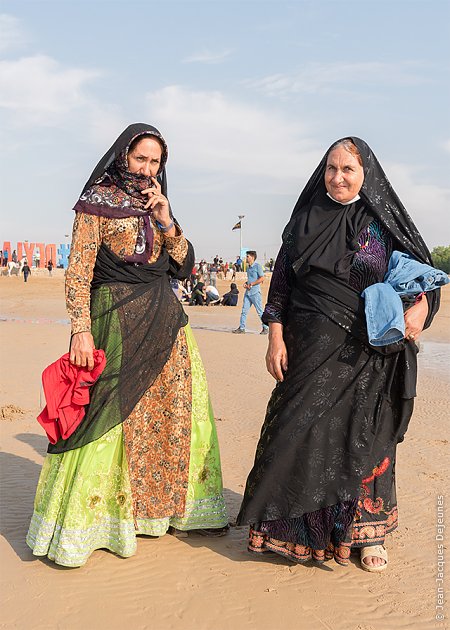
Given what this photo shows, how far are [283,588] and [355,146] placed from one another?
7.28 feet

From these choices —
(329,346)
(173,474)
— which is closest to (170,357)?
(173,474)

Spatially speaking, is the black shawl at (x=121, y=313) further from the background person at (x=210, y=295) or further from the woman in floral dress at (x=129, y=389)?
the background person at (x=210, y=295)

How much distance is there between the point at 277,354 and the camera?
3.64m

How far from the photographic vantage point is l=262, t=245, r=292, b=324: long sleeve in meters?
3.74

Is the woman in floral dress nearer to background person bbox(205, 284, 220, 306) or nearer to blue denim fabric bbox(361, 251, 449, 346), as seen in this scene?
blue denim fabric bbox(361, 251, 449, 346)

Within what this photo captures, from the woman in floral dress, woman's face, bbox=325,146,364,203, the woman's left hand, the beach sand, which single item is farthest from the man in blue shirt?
woman's face, bbox=325,146,364,203

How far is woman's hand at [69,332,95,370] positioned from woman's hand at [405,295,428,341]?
161 cm

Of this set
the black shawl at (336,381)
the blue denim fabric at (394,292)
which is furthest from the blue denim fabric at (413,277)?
the black shawl at (336,381)

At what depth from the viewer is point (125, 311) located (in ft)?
12.4

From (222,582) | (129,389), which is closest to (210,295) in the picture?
(129,389)

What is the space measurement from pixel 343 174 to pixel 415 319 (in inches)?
31.6

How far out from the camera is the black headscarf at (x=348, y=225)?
3490 millimetres

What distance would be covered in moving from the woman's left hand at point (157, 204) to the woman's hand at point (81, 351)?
76 centimetres

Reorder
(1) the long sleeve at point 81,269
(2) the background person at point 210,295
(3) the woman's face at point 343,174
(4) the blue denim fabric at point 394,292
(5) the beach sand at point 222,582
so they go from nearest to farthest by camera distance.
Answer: (5) the beach sand at point 222,582
(4) the blue denim fabric at point 394,292
(3) the woman's face at point 343,174
(1) the long sleeve at point 81,269
(2) the background person at point 210,295
